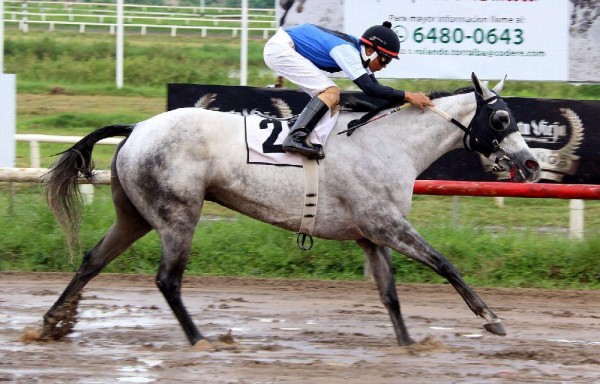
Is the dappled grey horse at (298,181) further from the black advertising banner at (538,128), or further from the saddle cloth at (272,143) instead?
the black advertising banner at (538,128)

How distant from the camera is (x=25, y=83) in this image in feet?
69.4

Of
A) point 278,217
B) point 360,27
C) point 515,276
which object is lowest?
point 515,276

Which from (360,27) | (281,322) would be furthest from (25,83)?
(281,322)

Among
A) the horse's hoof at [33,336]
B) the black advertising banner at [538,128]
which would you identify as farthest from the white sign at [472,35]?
the horse's hoof at [33,336]

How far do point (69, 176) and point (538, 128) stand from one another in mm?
4885

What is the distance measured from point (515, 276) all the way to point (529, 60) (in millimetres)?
3548

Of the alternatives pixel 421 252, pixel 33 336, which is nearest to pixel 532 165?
pixel 421 252

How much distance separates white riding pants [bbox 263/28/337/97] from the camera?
7570 millimetres

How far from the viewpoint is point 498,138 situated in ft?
24.9

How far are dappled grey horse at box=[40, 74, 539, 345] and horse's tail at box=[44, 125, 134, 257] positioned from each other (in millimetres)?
205

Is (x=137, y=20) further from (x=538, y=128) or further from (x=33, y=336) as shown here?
(x=33, y=336)

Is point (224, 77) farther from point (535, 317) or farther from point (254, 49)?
point (535, 317)

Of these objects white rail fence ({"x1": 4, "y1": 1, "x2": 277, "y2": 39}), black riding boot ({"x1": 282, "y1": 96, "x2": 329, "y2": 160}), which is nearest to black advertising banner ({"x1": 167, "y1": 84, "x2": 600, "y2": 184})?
black riding boot ({"x1": 282, "y1": 96, "x2": 329, "y2": 160})

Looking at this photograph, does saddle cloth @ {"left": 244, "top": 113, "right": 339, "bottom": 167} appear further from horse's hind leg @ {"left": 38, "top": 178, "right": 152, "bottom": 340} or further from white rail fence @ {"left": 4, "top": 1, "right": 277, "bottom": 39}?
white rail fence @ {"left": 4, "top": 1, "right": 277, "bottom": 39}
